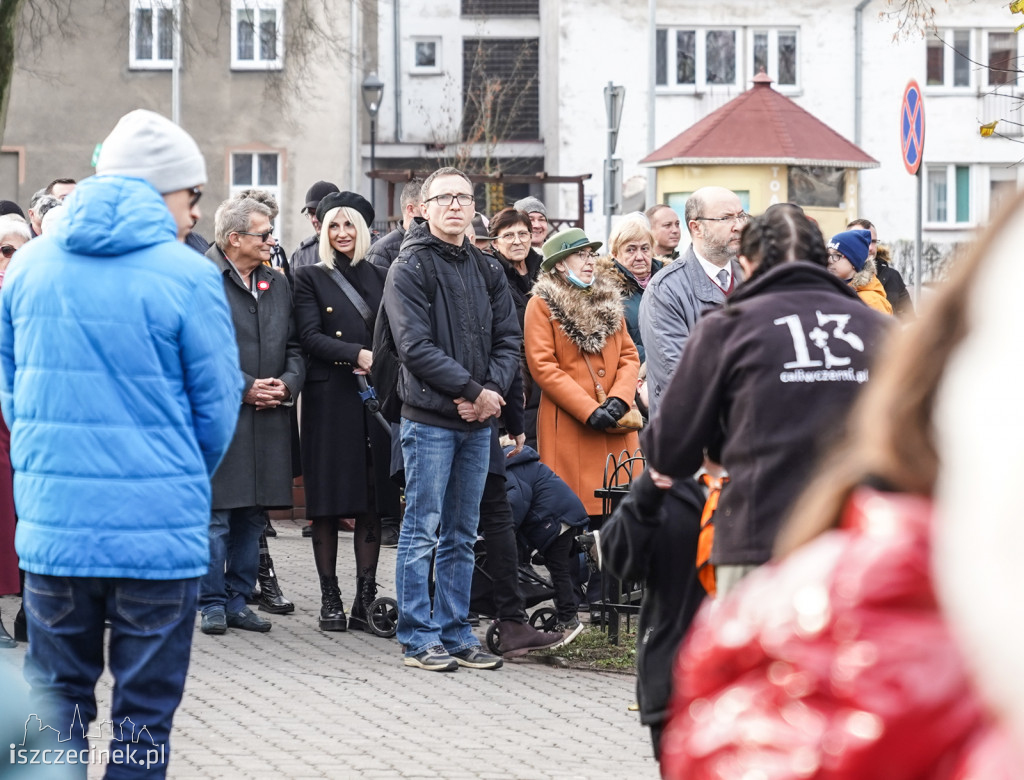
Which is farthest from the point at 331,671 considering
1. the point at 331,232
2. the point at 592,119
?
the point at 592,119

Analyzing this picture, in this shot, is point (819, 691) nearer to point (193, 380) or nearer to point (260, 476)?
point (193, 380)

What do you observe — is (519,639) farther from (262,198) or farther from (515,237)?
(515,237)

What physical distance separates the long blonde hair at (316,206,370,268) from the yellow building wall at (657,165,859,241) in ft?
60.1

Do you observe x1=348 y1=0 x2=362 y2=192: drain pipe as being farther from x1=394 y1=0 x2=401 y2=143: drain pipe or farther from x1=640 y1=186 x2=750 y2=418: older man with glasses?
x1=640 y1=186 x2=750 y2=418: older man with glasses

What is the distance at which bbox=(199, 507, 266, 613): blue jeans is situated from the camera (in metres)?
8.48

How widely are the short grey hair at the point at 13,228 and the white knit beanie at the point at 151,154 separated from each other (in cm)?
366

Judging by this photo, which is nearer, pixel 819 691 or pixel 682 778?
pixel 819 691

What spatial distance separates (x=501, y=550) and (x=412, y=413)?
0.93 metres

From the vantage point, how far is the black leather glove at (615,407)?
869cm

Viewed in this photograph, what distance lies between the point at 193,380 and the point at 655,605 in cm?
148

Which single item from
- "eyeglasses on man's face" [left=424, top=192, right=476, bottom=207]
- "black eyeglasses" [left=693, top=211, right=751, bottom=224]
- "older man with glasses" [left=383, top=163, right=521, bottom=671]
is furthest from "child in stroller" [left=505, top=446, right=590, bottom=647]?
"black eyeglasses" [left=693, top=211, right=751, bottom=224]

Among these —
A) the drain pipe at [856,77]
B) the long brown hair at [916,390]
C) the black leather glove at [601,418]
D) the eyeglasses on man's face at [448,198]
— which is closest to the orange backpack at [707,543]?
the long brown hair at [916,390]

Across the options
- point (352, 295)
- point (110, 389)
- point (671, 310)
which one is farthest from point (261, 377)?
point (110, 389)

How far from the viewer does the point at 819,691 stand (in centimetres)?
154
